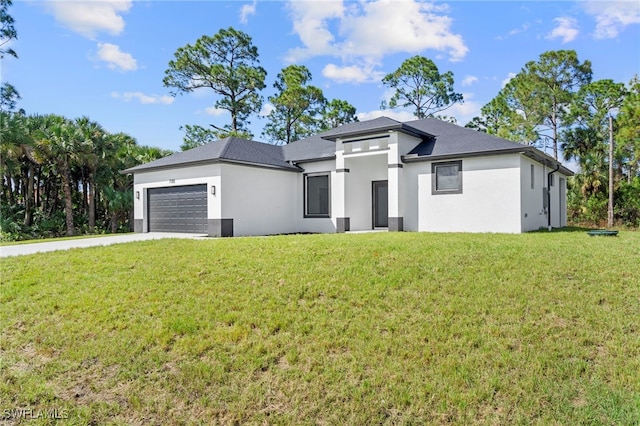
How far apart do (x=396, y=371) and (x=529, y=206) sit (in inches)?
480

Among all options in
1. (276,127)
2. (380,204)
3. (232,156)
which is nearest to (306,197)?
(380,204)

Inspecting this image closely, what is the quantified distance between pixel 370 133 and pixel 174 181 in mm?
8340

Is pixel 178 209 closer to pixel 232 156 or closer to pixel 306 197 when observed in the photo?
pixel 232 156

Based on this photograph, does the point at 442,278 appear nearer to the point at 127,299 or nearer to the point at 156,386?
the point at 156,386

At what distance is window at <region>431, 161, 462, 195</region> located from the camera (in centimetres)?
1441

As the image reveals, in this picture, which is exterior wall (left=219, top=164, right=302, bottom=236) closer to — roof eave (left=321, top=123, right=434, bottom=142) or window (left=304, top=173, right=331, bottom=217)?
window (left=304, top=173, right=331, bottom=217)

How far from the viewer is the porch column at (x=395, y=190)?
1509 cm

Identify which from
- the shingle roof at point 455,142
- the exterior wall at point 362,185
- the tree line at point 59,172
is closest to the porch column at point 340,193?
the exterior wall at point 362,185

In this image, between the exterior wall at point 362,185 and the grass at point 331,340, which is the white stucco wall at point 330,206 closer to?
the exterior wall at point 362,185

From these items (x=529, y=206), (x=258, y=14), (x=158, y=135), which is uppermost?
(x=258, y=14)

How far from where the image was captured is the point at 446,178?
578 inches

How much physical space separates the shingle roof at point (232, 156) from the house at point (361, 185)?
0.07 meters

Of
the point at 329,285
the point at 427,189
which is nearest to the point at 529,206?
the point at 427,189

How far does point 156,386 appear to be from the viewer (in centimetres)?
450
